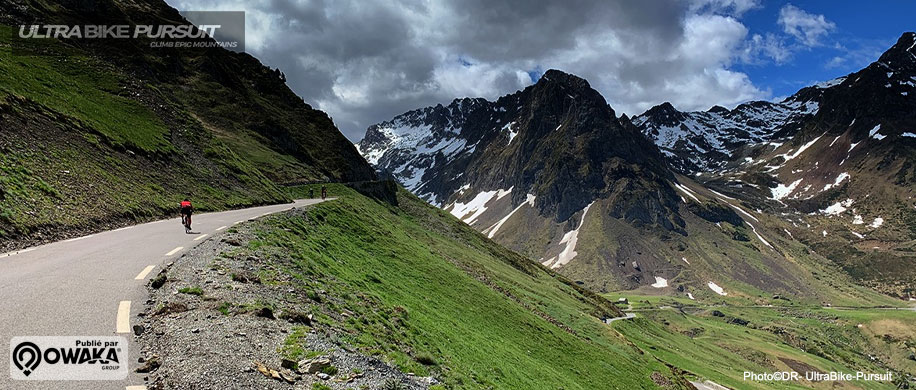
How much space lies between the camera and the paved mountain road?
12398 millimetres

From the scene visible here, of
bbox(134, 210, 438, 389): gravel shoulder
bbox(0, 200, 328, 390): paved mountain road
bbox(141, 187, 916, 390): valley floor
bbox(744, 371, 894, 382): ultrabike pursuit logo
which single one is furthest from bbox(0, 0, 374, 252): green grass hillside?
bbox(744, 371, 894, 382): ultrabike pursuit logo

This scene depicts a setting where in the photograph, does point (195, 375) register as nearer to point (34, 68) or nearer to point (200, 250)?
point (200, 250)

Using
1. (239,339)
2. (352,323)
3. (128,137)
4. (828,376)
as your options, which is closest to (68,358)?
(239,339)

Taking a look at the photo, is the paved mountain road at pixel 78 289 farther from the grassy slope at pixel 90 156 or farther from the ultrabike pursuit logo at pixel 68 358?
the grassy slope at pixel 90 156

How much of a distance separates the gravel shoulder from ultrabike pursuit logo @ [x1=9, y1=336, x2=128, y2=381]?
632 millimetres

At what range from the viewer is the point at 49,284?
16.5 m

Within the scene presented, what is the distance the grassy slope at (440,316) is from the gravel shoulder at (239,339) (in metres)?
2.16

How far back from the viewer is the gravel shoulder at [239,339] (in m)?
11.7

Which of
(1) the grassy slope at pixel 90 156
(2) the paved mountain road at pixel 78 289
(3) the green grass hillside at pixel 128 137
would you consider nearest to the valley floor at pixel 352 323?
(2) the paved mountain road at pixel 78 289

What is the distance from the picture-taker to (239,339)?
1349cm

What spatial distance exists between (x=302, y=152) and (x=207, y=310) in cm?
10777

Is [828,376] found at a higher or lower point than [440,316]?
lower

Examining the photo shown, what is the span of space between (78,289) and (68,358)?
6.11 m

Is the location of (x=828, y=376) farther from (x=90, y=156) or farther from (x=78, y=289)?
(x=90, y=156)
